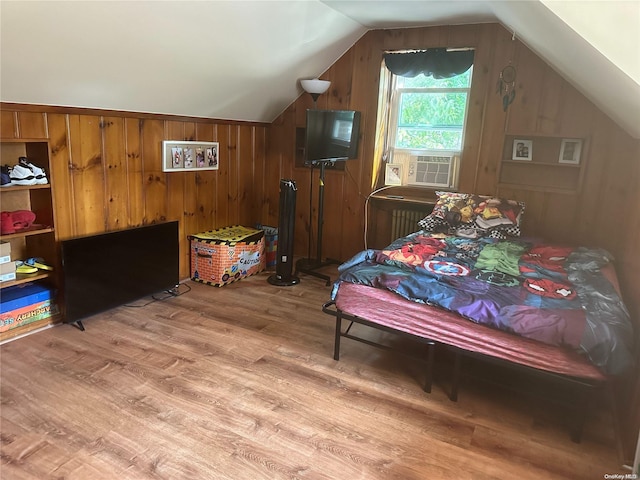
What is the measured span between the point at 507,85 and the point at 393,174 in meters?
1.23

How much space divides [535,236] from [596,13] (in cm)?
238

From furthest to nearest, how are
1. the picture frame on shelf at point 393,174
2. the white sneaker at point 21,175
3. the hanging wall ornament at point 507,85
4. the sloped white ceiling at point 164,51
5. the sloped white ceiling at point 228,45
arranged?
the picture frame on shelf at point 393,174 → the hanging wall ornament at point 507,85 → the white sneaker at point 21,175 → the sloped white ceiling at point 164,51 → the sloped white ceiling at point 228,45

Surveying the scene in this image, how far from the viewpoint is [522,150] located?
397 cm

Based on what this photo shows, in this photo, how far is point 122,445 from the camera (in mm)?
2070

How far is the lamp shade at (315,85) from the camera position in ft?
14.0

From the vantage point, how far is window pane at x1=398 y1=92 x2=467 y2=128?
421cm

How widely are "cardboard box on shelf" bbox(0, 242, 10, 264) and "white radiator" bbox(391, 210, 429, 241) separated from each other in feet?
10.1

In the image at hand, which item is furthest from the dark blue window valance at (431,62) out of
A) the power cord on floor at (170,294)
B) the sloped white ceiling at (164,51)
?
the power cord on floor at (170,294)

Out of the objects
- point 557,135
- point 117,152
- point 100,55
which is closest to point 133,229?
point 117,152

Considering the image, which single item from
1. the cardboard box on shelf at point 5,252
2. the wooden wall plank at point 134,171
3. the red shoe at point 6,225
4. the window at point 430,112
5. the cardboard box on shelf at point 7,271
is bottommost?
the cardboard box on shelf at point 7,271

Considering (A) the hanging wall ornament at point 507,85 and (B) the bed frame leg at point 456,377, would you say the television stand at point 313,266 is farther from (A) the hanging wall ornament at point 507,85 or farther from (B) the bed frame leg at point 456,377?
(A) the hanging wall ornament at point 507,85

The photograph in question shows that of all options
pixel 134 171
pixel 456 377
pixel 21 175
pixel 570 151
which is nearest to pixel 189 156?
pixel 134 171

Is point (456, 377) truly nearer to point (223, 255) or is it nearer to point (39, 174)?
point (223, 255)

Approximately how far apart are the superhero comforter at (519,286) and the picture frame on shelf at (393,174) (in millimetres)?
1236
